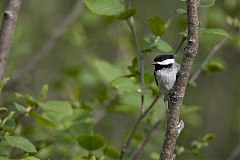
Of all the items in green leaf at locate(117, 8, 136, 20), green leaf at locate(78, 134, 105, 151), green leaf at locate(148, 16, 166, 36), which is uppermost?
green leaf at locate(117, 8, 136, 20)

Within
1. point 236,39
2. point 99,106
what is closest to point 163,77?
point 99,106

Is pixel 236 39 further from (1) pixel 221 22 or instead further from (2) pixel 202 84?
(2) pixel 202 84

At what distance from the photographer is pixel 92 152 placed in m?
2.69

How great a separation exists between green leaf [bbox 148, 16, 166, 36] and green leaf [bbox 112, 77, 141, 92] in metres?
0.25

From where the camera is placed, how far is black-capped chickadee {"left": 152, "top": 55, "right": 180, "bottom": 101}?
2248 mm

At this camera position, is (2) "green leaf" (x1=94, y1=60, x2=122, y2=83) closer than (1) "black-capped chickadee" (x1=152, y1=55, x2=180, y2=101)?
No

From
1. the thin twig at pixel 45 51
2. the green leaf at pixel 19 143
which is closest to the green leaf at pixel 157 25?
the green leaf at pixel 19 143

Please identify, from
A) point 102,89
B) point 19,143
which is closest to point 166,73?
point 19,143

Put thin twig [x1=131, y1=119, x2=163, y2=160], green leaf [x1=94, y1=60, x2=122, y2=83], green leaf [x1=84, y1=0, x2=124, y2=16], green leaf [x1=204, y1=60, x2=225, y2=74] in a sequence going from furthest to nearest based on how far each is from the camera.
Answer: green leaf [x1=94, y1=60, x2=122, y2=83] → green leaf [x1=204, y1=60, x2=225, y2=74] → thin twig [x1=131, y1=119, x2=163, y2=160] → green leaf [x1=84, y1=0, x2=124, y2=16]

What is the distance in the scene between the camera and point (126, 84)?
254cm

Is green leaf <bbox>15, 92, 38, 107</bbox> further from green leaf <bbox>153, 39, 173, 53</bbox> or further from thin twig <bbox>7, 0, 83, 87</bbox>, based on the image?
thin twig <bbox>7, 0, 83, 87</bbox>

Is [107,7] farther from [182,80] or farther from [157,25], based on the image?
[182,80]

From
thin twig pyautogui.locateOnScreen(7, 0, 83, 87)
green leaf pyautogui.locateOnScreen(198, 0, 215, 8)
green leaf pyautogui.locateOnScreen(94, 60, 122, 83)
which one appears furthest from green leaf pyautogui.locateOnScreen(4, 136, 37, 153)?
thin twig pyautogui.locateOnScreen(7, 0, 83, 87)

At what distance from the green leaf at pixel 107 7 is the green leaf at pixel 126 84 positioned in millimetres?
303
